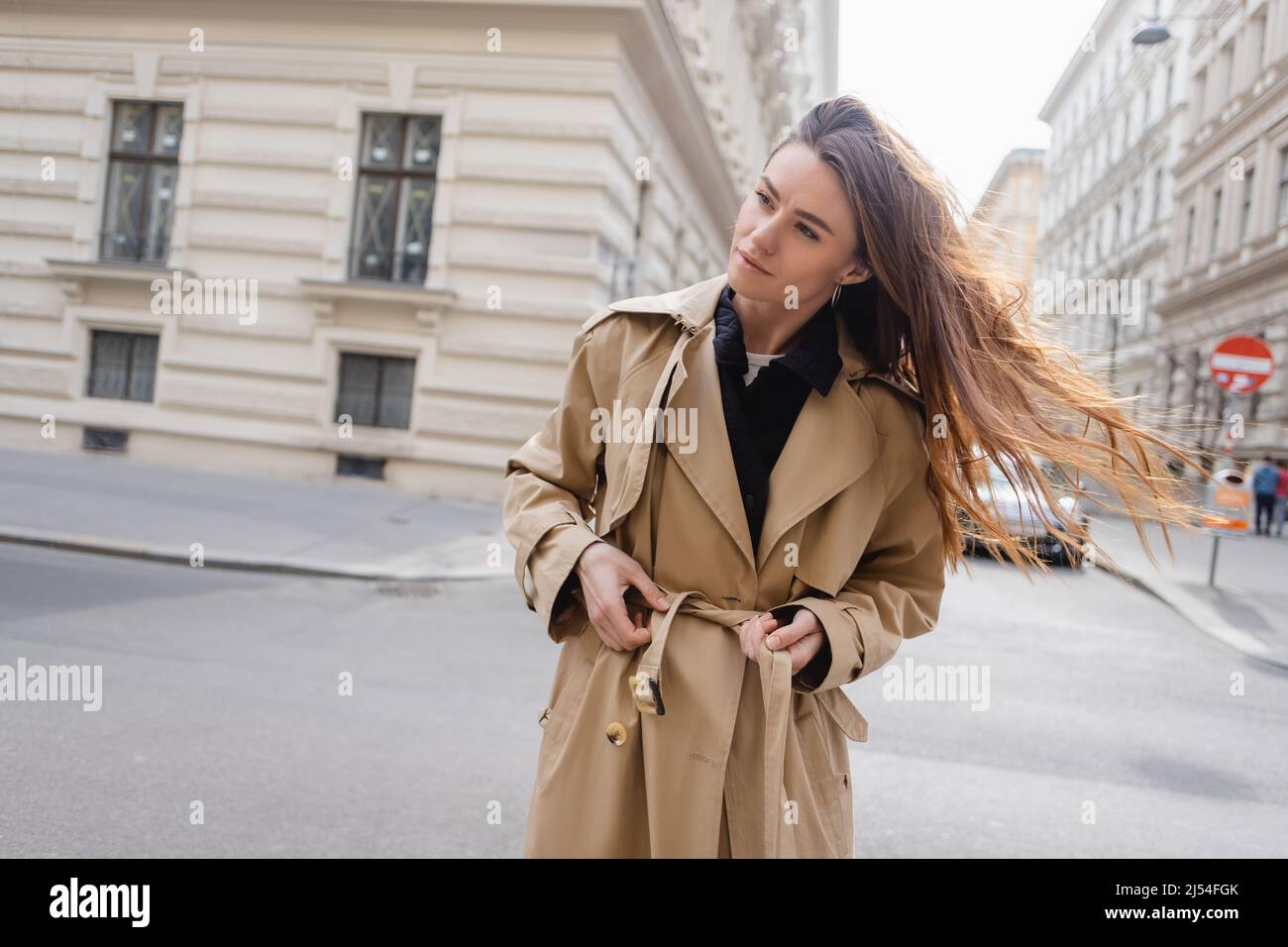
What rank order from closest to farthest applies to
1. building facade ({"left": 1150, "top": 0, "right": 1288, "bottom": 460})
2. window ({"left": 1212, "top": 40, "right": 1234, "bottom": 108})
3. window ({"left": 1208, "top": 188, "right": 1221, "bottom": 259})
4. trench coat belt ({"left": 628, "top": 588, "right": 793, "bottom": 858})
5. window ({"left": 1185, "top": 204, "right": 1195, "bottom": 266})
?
trench coat belt ({"left": 628, "top": 588, "right": 793, "bottom": 858}) < building facade ({"left": 1150, "top": 0, "right": 1288, "bottom": 460}) < window ({"left": 1212, "top": 40, "right": 1234, "bottom": 108}) < window ({"left": 1208, "top": 188, "right": 1221, "bottom": 259}) < window ({"left": 1185, "top": 204, "right": 1195, "bottom": 266})

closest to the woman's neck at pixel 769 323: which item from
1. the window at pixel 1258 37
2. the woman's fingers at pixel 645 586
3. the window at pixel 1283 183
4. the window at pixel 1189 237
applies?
the woman's fingers at pixel 645 586

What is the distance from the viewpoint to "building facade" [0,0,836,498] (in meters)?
13.8

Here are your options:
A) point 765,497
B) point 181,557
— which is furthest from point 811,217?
point 181,557

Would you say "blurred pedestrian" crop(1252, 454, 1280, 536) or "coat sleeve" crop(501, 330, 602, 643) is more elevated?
"blurred pedestrian" crop(1252, 454, 1280, 536)

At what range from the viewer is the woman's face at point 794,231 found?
178cm

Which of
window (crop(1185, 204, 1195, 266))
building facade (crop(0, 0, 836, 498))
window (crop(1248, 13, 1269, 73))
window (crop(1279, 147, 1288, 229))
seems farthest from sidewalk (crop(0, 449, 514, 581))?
window (crop(1185, 204, 1195, 266))

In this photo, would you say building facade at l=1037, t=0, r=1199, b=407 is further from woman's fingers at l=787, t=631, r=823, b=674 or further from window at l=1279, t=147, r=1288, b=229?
woman's fingers at l=787, t=631, r=823, b=674

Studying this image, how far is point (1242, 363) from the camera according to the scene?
34.6 ft

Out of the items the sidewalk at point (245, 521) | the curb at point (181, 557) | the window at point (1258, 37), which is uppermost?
the window at point (1258, 37)

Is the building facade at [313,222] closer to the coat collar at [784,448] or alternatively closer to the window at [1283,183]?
the coat collar at [784,448]

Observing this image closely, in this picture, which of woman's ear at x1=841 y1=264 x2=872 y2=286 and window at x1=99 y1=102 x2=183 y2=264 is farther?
window at x1=99 y1=102 x2=183 y2=264

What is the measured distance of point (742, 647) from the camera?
5.63 feet

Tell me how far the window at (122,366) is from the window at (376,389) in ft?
9.63
